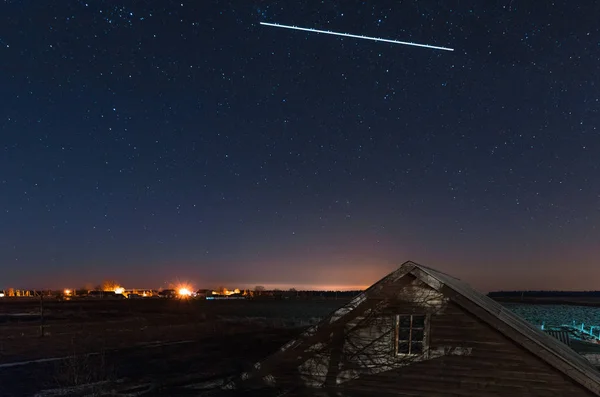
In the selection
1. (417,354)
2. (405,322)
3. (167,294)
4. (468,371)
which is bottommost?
(167,294)

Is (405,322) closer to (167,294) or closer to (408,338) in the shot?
(408,338)

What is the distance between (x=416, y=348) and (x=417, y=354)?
0.50m

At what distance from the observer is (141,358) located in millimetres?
24125

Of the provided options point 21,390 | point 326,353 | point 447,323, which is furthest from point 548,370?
point 21,390

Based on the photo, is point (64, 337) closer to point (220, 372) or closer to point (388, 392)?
point (220, 372)

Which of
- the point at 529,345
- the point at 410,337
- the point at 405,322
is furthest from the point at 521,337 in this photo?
the point at 405,322

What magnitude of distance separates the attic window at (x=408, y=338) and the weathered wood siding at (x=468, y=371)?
273mm

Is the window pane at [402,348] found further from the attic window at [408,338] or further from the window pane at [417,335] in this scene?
the window pane at [417,335]

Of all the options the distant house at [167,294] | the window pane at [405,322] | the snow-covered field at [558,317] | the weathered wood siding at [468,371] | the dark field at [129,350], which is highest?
the window pane at [405,322]

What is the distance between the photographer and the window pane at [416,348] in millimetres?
12411

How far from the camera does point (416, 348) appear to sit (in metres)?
12.7

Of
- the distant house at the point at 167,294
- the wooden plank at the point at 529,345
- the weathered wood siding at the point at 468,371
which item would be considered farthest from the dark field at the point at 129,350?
the distant house at the point at 167,294

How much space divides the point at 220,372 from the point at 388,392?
34.0 ft

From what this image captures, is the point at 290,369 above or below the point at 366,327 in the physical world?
below
